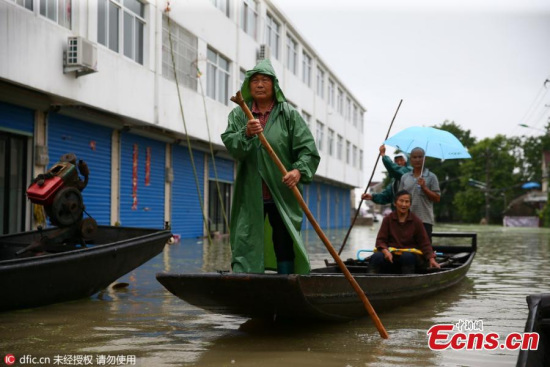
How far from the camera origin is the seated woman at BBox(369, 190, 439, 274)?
20.5 feet

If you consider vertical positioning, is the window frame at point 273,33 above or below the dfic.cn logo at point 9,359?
above

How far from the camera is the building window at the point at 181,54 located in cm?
1625

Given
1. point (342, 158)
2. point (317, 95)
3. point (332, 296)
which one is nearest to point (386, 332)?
point (332, 296)

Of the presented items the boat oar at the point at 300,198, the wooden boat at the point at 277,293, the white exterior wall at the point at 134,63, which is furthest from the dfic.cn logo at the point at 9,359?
the white exterior wall at the point at 134,63

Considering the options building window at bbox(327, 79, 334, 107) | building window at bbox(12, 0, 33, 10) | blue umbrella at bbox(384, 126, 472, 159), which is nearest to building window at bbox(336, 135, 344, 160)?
building window at bbox(327, 79, 334, 107)

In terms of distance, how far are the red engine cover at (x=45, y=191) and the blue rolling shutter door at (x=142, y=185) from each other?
9.18 metres

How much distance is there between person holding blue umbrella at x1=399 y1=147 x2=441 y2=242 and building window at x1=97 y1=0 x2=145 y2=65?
27.9ft

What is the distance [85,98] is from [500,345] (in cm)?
1031

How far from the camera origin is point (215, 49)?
19.3 metres

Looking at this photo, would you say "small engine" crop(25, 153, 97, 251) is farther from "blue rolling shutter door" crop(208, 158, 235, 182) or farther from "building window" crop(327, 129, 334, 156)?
"building window" crop(327, 129, 334, 156)

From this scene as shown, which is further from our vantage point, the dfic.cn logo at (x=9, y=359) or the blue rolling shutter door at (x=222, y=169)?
the blue rolling shutter door at (x=222, y=169)

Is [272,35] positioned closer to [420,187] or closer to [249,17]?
[249,17]

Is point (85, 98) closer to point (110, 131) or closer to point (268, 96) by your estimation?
point (110, 131)

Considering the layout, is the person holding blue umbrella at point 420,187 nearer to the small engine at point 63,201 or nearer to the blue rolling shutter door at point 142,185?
the small engine at point 63,201
